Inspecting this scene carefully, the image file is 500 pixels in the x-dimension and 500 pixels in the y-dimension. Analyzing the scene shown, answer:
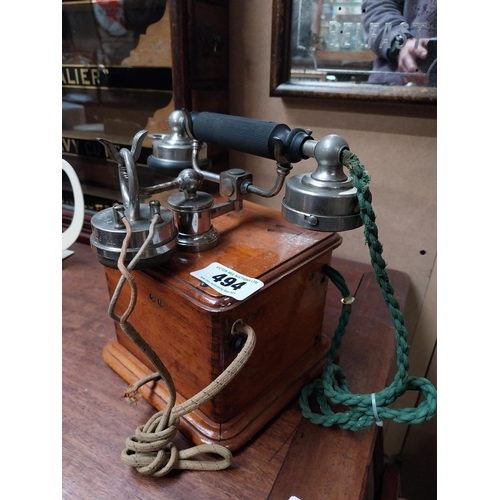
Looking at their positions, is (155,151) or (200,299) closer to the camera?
(200,299)

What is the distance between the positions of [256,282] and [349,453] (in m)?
0.31

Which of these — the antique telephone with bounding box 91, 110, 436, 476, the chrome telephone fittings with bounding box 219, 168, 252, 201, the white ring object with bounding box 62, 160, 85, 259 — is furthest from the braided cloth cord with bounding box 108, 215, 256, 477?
the white ring object with bounding box 62, 160, 85, 259

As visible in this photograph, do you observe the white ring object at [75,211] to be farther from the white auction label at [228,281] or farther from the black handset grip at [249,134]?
the white auction label at [228,281]

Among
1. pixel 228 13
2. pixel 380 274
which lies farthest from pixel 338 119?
pixel 380 274

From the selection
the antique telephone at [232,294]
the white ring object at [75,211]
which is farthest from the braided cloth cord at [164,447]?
the white ring object at [75,211]

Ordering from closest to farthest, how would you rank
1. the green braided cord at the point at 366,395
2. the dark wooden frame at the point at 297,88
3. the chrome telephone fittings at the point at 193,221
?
1. the green braided cord at the point at 366,395
2. the chrome telephone fittings at the point at 193,221
3. the dark wooden frame at the point at 297,88

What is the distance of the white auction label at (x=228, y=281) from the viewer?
0.54 meters

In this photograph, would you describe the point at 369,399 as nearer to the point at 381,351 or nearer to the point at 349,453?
the point at 349,453

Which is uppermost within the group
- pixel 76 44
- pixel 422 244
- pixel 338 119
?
pixel 76 44

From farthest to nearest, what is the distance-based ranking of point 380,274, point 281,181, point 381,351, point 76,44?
point 76,44 → point 381,351 → point 281,181 → point 380,274

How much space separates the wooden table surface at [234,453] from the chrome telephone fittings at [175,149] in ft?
1.27

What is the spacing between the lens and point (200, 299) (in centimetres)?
54

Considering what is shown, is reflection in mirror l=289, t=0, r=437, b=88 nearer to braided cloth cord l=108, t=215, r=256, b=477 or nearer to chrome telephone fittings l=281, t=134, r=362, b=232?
chrome telephone fittings l=281, t=134, r=362, b=232

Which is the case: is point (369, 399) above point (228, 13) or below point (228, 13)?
below
